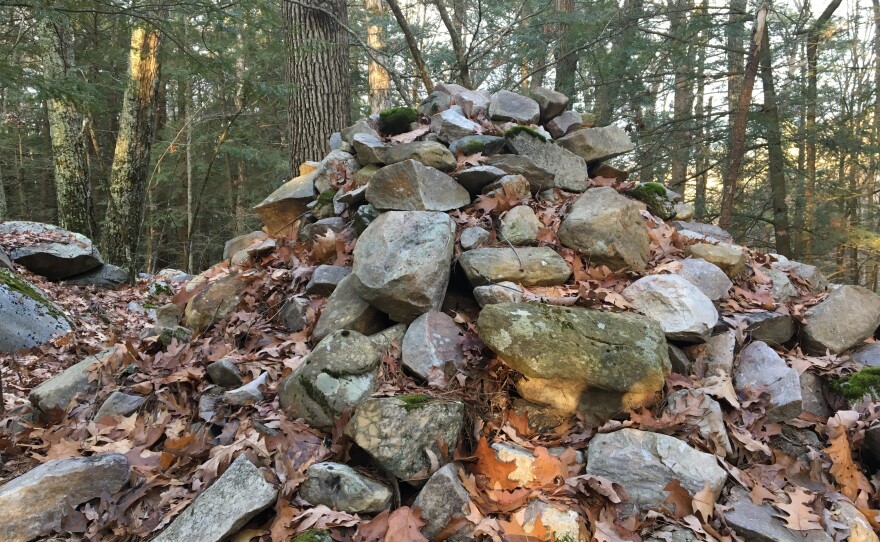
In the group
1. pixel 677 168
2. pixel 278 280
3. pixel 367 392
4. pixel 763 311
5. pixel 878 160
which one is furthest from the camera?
pixel 677 168

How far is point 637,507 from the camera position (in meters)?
2.84

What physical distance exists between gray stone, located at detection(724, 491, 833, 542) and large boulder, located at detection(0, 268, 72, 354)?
6.76 m

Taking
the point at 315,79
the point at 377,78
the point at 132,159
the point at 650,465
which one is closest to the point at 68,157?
the point at 132,159

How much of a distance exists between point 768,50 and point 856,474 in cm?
861

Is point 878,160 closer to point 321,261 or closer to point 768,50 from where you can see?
point 768,50

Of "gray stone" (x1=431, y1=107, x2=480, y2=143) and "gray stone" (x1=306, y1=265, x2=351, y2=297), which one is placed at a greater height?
"gray stone" (x1=431, y1=107, x2=480, y2=143)

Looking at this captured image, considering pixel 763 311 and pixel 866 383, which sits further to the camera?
pixel 763 311

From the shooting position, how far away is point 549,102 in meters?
Answer: 6.11

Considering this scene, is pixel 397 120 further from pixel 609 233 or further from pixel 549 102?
pixel 609 233

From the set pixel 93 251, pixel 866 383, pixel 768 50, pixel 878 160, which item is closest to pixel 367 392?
pixel 866 383

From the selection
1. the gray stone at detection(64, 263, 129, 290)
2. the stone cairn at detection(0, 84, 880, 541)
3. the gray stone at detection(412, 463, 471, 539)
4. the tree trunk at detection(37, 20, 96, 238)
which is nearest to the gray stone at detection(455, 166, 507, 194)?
the stone cairn at detection(0, 84, 880, 541)

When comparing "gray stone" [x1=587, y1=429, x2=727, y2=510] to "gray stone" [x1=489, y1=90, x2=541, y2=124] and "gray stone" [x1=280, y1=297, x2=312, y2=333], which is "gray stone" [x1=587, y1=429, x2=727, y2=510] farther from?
"gray stone" [x1=489, y1=90, x2=541, y2=124]

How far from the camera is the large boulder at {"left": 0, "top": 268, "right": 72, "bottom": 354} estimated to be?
18.2ft

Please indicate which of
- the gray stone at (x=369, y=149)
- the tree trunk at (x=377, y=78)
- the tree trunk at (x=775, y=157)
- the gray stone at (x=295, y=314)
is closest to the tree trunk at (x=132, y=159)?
the tree trunk at (x=377, y=78)
